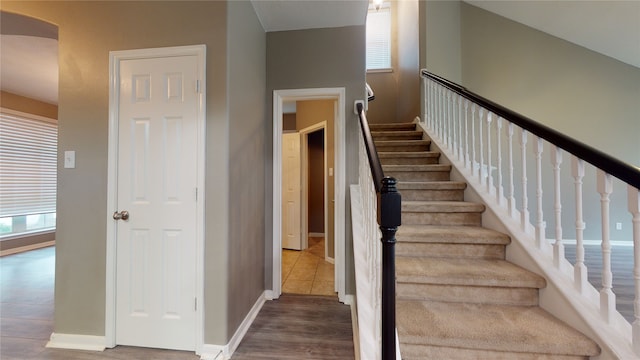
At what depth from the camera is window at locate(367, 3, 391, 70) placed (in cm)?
521

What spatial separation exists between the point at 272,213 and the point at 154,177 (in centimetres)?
114

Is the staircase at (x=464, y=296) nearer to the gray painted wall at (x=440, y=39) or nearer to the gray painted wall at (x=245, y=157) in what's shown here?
the gray painted wall at (x=245, y=157)

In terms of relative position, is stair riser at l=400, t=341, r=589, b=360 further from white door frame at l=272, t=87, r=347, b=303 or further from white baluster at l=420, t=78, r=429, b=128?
white baluster at l=420, t=78, r=429, b=128

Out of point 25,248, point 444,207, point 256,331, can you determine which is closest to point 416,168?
point 444,207

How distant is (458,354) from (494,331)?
0.21 meters

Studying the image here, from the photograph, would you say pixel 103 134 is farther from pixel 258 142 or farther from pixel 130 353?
pixel 130 353

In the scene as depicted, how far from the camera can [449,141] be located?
9.05 feet

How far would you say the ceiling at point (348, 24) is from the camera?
91.2 inches

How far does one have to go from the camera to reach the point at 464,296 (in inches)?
58.6

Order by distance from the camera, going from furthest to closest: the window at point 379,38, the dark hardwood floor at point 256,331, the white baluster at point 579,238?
the window at point 379,38, the dark hardwood floor at point 256,331, the white baluster at point 579,238

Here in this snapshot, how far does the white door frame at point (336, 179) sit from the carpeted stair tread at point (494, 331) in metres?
1.20

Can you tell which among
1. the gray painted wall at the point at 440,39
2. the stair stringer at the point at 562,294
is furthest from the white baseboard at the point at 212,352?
the gray painted wall at the point at 440,39

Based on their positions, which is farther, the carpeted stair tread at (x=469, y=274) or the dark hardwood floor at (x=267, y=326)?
the dark hardwood floor at (x=267, y=326)

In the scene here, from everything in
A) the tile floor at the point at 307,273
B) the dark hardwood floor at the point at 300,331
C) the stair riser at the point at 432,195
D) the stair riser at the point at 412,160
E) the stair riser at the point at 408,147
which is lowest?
the dark hardwood floor at the point at 300,331
